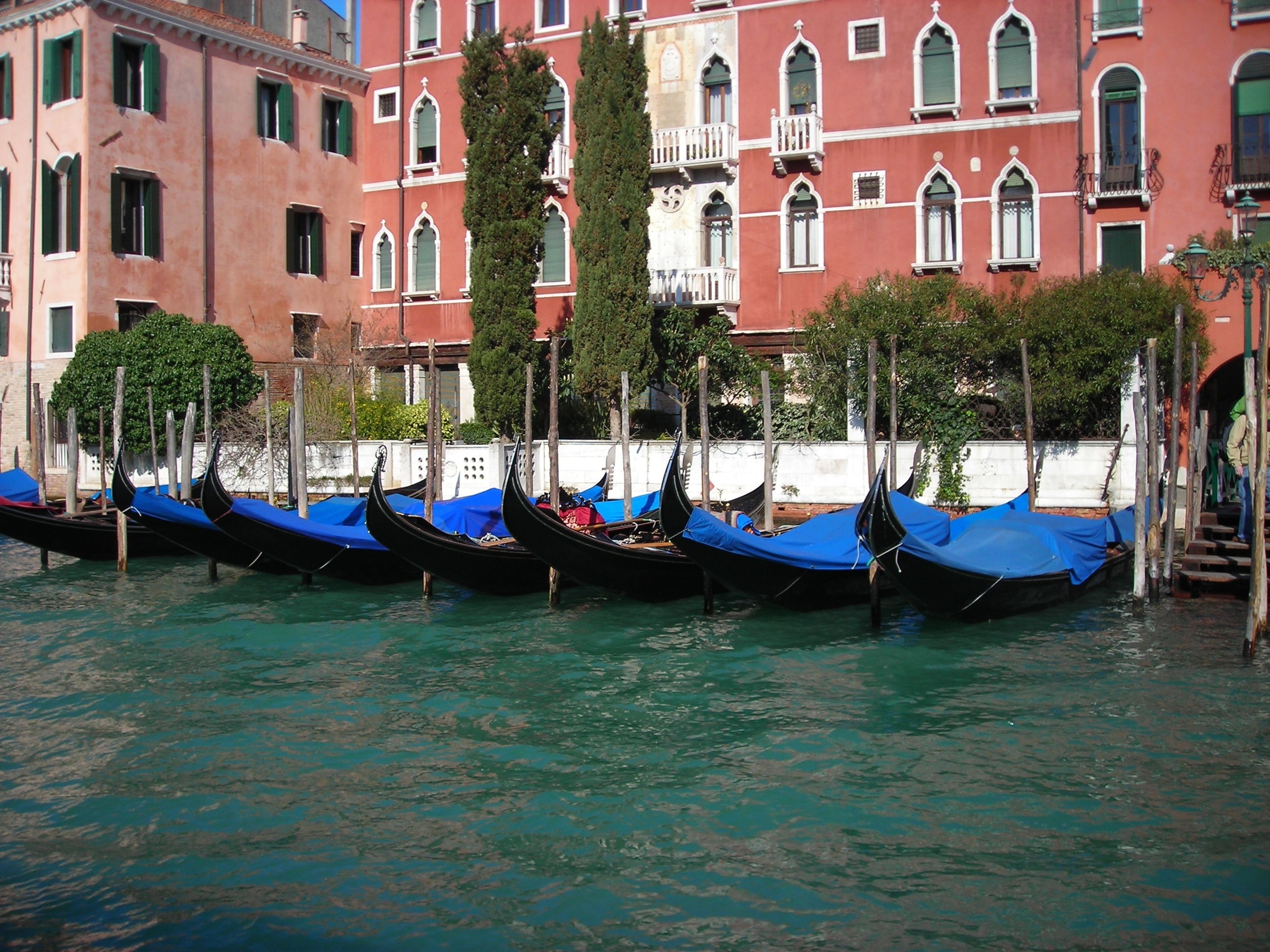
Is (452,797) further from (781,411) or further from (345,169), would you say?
(345,169)

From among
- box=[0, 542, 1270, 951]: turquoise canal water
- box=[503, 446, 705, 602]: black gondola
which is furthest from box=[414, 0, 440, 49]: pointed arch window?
box=[0, 542, 1270, 951]: turquoise canal water

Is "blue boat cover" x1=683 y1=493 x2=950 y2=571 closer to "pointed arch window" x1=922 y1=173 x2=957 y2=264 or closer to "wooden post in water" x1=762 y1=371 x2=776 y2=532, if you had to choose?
"wooden post in water" x1=762 y1=371 x2=776 y2=532

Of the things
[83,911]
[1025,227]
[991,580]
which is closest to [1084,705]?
[991,580]

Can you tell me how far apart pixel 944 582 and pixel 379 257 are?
12.7 m

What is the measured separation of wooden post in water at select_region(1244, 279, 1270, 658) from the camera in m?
6.84

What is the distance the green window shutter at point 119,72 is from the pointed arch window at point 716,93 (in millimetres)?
7578

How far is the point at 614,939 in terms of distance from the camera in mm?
4078

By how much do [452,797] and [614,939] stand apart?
4.76 feet

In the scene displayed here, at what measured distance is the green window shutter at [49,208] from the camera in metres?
16.2

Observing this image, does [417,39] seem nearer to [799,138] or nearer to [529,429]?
[799,138]

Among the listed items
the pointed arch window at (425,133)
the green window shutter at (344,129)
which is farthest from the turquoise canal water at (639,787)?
the green window shutter at (344,129)

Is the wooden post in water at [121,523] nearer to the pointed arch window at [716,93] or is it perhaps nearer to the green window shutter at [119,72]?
the green window shutter at [119,72]

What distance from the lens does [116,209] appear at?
52.9ft

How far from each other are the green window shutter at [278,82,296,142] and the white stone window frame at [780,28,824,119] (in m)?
7.30
